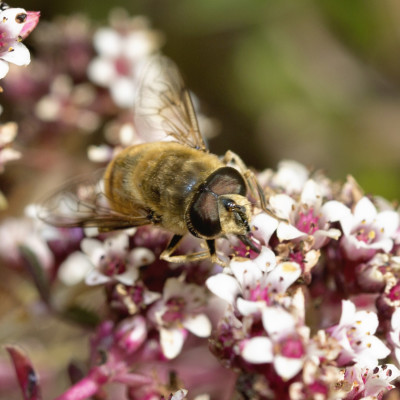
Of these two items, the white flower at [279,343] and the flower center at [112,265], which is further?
the flower center at [112,265]

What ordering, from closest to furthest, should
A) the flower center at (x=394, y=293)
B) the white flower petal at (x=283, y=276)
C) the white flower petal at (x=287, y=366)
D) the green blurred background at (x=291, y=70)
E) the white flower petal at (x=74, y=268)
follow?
the white flower petal at (x=287, y=366)
the white flower petal at (x=283, y=276)
the flower center at (x=394, y=293)
the white flower petal at (x=74, y=268)
the green blurred background at (x=291, y=70)

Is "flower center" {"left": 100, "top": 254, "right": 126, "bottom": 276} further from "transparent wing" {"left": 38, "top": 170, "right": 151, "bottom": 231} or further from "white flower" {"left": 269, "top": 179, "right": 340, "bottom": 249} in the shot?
"white flower" {"left": 269, "top": 179, "right": 340, "bottom": 249}

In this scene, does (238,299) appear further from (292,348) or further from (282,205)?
(282,205)

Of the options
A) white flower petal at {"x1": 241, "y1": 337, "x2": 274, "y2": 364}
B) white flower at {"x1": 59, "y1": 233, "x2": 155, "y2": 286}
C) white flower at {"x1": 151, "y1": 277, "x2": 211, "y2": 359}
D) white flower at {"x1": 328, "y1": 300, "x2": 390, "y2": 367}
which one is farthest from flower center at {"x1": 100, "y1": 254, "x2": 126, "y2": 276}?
white flower at {"x1": 328, "y1": 300, "x2": 390, "y2": 367}

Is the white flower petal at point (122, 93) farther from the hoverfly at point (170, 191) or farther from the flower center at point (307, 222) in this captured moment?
the flower center at point (307, 222)

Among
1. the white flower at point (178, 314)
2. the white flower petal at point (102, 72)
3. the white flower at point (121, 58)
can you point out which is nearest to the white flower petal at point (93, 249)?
the white flower at point (178, 314)

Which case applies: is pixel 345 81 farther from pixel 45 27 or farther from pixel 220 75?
pixel 45 27

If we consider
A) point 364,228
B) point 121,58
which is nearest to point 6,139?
point 121,58
